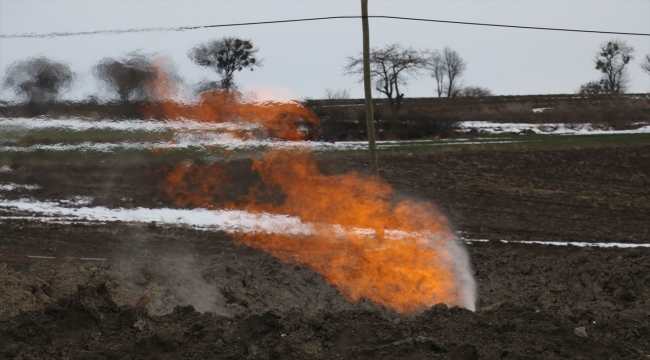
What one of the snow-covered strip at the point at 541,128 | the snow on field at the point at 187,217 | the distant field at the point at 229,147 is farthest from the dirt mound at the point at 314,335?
the snow-covered strip at the point at 541,128

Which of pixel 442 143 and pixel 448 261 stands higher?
pixel 442 143

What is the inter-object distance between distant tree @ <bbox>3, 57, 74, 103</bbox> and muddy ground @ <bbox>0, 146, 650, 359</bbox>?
4.05m

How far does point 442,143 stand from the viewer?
30391mm

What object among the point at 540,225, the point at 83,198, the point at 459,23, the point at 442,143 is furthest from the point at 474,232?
the point at 83,198

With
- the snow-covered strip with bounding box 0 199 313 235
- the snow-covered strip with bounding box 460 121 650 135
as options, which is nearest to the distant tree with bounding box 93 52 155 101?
the snow-covered strip with bounding box 0 199 313 235

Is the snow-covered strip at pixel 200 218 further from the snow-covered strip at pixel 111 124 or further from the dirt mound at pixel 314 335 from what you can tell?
the dirt mound at pixel 314 335

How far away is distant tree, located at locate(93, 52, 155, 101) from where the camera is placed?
648 inches

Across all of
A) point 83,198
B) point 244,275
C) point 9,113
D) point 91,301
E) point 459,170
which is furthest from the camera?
point 459,170

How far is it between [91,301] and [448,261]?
956 cm

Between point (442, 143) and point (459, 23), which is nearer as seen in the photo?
point (459, 23)

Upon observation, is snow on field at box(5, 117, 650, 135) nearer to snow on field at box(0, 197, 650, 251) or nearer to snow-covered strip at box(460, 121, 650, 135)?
snow on field at box(0, 197, 650, 251)

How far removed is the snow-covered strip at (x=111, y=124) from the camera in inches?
739

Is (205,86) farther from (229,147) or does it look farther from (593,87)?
(593,87)

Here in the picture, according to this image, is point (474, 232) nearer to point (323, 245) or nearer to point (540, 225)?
point (540, 225)
